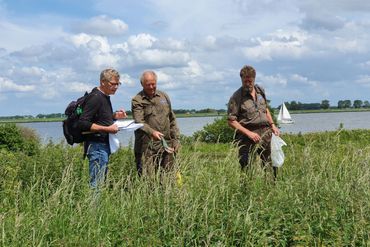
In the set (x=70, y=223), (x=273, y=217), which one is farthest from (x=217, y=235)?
(x=70, y=223)

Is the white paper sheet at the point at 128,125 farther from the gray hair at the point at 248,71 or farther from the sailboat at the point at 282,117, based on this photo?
the sailboat at the point at 282,117

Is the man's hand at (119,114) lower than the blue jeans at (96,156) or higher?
higher

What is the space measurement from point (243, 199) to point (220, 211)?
1.32 ft

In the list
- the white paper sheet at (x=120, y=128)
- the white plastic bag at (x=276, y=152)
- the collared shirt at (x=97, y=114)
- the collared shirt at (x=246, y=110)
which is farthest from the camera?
the collared shirt at (x=246, y=110)

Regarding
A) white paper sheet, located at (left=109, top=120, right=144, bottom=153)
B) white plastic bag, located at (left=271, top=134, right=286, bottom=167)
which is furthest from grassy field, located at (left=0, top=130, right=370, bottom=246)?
white plastic bag, located at (left=271, top=134, right=286, bottom=167)

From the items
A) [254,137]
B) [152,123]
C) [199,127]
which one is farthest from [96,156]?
[199,127]

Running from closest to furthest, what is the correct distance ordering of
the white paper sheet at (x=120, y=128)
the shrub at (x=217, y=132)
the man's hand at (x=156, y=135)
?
the white paper sheet at (x=120, y=128) < the man's hand at (x=156, y=135) < the shrub at (x=217, y=132)

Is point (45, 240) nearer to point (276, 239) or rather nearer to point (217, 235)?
point (217, 235)

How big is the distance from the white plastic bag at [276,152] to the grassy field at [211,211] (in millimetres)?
897

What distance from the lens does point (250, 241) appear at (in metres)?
4.15

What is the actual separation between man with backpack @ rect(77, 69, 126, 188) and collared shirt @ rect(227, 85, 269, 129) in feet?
5.44

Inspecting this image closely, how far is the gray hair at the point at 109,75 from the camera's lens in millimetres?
5973

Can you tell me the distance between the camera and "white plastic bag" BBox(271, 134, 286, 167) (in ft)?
22.2

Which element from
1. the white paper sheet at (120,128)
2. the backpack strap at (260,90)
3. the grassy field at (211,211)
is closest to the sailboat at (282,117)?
the backpack strap at (260,90)
